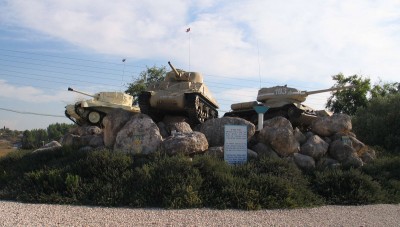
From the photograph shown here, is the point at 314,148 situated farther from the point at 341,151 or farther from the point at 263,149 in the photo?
the point at 263,149

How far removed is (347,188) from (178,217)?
443 cm

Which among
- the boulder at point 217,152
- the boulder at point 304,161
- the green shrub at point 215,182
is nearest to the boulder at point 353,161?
the boulder at point 304,161

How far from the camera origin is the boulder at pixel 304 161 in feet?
36.9

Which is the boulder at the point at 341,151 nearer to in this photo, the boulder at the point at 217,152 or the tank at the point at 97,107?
the boulder at the point at 217,152

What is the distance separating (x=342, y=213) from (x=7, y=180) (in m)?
7.45

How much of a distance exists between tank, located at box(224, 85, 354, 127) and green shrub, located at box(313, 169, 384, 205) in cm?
857

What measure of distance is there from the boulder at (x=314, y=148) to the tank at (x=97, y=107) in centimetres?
1501

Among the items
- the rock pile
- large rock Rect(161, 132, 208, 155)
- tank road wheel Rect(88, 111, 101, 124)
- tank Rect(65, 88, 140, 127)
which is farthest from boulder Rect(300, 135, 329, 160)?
tank road wheel Rect(88, 111, 101, 124)

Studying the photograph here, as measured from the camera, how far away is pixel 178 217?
23.1ft

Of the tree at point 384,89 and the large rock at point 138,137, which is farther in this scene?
the tree at point 384,89

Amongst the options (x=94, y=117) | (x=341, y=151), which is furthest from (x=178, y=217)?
(x=94, y=117)

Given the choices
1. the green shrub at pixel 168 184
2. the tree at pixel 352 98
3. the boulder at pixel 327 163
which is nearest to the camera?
the green shrub at pixel 168 184

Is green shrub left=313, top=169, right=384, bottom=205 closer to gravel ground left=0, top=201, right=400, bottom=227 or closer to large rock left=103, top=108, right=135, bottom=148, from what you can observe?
gravel ground left=0, top=201, right=400, bottom=227

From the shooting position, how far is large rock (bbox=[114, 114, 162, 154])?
1098cm
